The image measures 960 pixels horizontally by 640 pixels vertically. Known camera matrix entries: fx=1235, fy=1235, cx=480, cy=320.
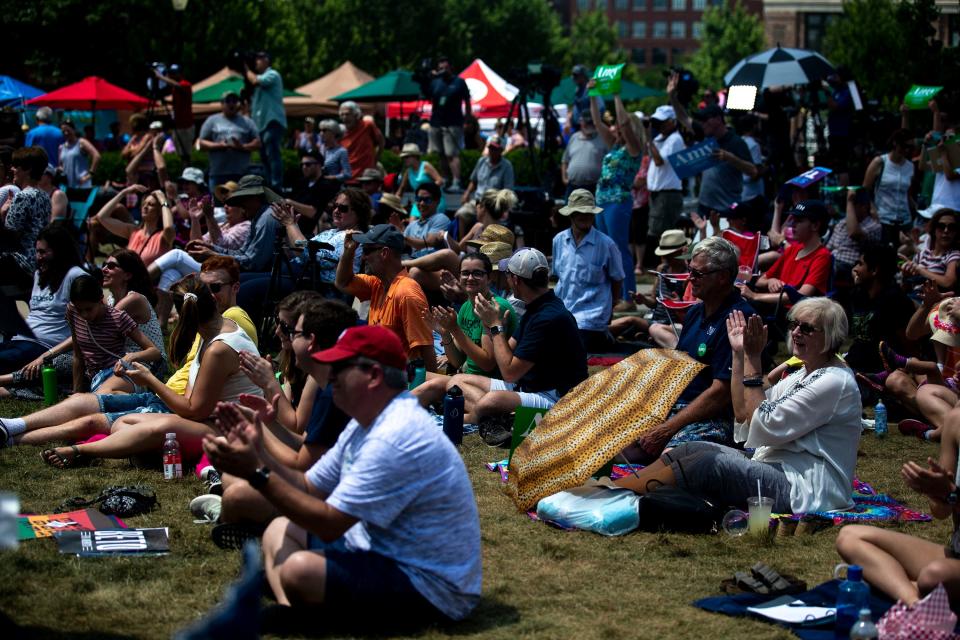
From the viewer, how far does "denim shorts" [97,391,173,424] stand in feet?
24.9

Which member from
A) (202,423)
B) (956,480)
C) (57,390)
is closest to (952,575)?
(956,480)

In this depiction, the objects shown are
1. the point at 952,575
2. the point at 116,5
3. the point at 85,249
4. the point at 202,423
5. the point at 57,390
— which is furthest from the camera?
the point at 116,5

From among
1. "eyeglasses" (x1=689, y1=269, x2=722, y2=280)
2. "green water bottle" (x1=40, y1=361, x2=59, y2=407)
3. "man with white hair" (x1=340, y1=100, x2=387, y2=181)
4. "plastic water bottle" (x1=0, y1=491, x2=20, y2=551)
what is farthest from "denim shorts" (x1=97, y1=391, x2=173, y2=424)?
"man with white hair" (x1=340, y1=100, x2=387, y2=181)

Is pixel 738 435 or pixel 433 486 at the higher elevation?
pixel 433 486

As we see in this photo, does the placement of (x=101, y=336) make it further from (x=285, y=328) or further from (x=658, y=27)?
(x=658, y=27)

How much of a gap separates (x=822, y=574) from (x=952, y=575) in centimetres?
102

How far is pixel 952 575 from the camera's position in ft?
14.0

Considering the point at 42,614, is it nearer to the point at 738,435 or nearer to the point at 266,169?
the point at 738,435

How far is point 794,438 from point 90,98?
19837 mm

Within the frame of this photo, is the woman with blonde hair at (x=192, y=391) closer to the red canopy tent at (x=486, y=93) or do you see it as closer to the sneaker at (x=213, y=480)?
the sneaker at (x=213, y=480)

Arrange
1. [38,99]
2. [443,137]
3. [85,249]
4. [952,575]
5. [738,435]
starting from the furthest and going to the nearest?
[38,99]
[443,137]
[85,249]
[738,435]
[952,575]

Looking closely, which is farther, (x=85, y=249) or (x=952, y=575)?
(x=85, y=249)

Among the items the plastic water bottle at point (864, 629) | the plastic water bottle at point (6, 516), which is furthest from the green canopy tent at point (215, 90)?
the plastic water bottle at point (6, 516)

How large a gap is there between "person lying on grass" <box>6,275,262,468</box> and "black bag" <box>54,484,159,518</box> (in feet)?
1.96
